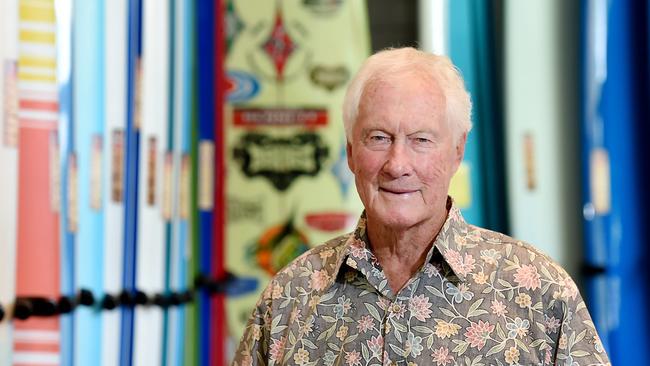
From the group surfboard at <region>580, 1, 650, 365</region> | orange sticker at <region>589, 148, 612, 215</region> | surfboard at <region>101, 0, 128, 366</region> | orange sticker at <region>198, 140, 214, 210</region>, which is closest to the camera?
surfboard at <region>101, 0, 128, 366</region>

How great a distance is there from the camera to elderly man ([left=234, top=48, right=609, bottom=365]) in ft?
5.95

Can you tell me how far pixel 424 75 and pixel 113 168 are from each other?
1.22m

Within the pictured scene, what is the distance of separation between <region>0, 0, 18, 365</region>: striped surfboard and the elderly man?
0.43 meters

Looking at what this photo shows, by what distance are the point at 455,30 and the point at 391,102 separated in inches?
106

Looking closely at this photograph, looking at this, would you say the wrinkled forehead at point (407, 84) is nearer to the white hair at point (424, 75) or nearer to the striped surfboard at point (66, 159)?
the white hair at point (424, 75)

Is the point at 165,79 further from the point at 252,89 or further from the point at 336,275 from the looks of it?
the point at 336,275

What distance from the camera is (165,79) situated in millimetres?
3639

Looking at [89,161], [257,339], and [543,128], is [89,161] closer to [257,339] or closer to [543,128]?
[257,339]

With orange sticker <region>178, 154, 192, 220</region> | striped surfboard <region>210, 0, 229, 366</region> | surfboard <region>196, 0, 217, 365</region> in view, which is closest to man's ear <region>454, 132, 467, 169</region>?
orange sticker <region>178, 154, 192, 220</region>

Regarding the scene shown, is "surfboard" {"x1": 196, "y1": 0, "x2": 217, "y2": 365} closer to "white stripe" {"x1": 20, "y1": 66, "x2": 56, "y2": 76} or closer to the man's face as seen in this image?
"white stripe" {"x1": 20, "y1": 66, "x2": 56, "y2": 76}

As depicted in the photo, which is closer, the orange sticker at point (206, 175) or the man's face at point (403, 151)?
the man's face at point (403, 151)

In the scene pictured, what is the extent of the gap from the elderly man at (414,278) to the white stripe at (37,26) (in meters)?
0.68

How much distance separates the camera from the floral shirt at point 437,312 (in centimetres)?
180

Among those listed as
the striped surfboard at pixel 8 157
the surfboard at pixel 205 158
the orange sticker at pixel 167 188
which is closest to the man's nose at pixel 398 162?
the striped surfboard at pixel 8 157
